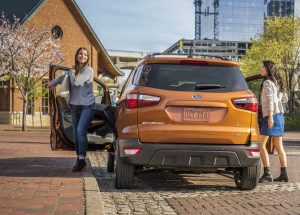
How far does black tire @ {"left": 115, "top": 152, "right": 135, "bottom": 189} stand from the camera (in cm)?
693

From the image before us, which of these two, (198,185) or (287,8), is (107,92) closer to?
(198,185)

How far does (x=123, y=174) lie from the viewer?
6.99m

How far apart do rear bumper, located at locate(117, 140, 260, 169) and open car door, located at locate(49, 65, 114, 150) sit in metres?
2.08

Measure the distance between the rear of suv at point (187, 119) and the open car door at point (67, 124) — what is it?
1.95 meters

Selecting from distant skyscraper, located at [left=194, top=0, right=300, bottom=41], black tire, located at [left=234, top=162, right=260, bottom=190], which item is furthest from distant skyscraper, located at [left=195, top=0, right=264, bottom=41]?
black tire, located at [left=234, top=162, right=260, bottom=190]

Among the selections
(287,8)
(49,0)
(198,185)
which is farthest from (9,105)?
(287,8)

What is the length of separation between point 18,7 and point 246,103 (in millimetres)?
33072

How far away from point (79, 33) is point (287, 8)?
150532 millimetres

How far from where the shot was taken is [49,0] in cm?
3700

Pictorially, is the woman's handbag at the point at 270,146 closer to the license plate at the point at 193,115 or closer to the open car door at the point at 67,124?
the license plate at the point at 193,115

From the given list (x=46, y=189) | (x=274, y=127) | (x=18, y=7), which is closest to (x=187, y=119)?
(x=46, y=189)

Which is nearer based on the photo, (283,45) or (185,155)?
(185,155)

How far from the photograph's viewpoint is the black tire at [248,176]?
7082 millimetres

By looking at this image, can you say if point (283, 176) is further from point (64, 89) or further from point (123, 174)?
point (64, 89)
